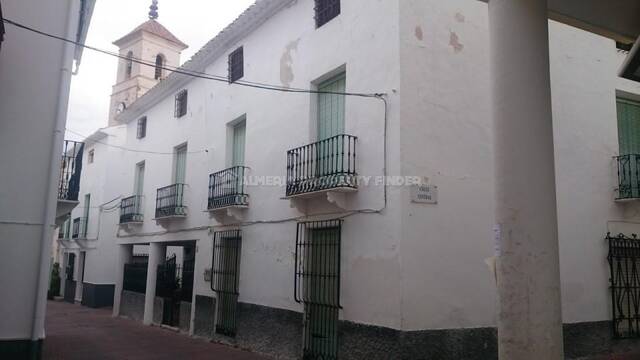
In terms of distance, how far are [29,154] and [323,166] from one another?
4166 millimetres

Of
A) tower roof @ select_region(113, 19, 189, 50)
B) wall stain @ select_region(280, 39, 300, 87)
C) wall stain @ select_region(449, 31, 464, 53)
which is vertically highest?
tower roof @ select_region(113, 19, 189, 50)

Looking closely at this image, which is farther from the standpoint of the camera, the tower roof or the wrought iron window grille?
the tower roof

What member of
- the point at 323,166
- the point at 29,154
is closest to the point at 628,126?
the point at 323,166

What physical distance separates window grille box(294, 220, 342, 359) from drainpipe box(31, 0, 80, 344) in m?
3.80

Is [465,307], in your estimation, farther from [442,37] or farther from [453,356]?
[442,37]

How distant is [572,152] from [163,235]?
10762 mm

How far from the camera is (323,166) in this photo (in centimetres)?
876

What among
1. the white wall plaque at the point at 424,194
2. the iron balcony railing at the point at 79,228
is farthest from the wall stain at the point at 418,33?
the iron balcony railing at the point at 79,228

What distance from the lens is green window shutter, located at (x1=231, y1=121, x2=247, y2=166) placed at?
12.2m

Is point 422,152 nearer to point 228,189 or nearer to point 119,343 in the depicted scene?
point 228,189

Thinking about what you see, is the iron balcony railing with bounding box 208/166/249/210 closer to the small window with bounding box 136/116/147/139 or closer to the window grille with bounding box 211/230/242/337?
the window grille with bounding box 211/230/242/337

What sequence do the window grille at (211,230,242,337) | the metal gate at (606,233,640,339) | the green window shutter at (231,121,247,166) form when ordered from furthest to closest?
the green window shutter at (231,121,247,166) → the window grille at (211,230,242,337) → the metal gate at (606,233,640,339)

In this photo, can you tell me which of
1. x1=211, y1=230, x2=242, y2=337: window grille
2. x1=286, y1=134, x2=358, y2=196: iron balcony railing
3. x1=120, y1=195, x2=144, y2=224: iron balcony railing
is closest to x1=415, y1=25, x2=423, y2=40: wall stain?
x1=286, y1=134, x2=358, y2=196: iron balcony railing

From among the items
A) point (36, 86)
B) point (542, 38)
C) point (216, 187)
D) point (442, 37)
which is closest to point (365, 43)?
point (442, 37)
